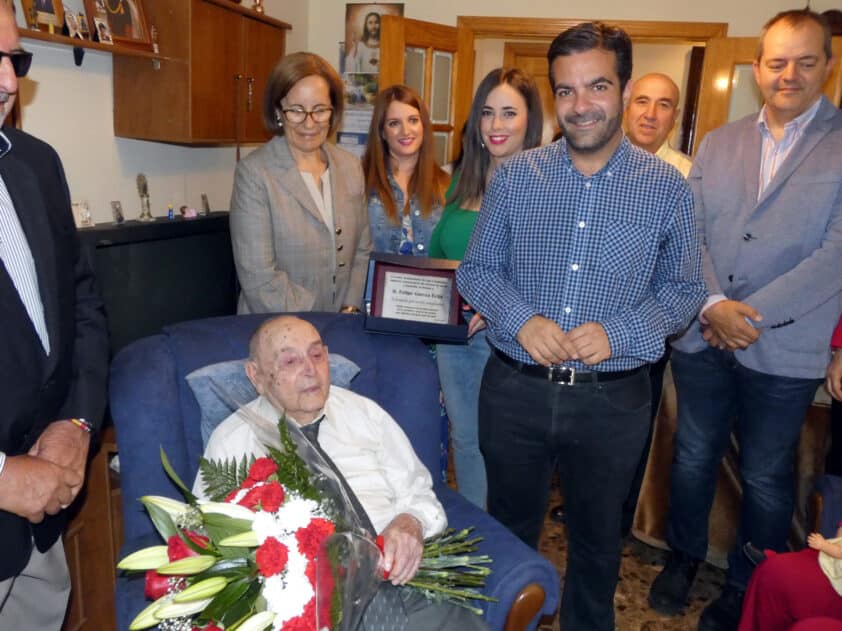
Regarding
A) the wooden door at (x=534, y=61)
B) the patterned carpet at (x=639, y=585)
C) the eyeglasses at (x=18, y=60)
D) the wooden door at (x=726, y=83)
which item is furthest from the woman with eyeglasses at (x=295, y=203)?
the wooden door at (x=534, y=61)

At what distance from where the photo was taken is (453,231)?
2.36 meters

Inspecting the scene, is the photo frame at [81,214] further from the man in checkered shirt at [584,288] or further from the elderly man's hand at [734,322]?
the elderly man's hand at [734,322]

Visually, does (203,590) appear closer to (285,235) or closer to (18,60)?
(18,60)

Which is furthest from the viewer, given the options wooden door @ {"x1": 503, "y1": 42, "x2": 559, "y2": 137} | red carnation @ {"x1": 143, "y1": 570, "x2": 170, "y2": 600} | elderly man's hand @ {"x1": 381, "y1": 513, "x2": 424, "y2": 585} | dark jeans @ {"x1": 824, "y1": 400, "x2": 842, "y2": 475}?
wooden door @ {"x1": 503, "y1": 42, "x2": 559, "y2": 137}

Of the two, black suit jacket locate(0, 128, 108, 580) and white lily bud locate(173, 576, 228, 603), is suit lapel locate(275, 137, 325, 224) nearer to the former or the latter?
black suit jacket locate(0, 128, 108, 580)

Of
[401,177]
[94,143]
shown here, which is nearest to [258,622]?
[401,177]

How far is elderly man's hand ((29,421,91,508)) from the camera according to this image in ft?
4.60

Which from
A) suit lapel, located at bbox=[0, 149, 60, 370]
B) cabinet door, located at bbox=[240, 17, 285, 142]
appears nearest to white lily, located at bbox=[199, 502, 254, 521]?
suit lapel, located at bbox=[0, 149, 60, 370]

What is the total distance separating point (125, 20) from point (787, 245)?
7.76 ft

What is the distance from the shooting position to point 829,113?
210 cm

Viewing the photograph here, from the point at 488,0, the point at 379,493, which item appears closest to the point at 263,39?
the point at 488,0

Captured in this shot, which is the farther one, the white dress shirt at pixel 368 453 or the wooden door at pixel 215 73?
the wooden door at pixel 215 73

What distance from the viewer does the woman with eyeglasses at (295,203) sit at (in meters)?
2.34

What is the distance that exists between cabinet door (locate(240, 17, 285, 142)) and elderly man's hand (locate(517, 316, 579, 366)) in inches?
80.3
